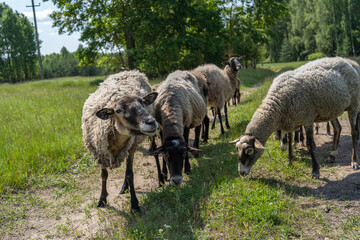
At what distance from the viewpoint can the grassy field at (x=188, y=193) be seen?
359 cm

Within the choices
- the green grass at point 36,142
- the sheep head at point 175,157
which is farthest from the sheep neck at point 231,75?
the sheep head at point 175,157

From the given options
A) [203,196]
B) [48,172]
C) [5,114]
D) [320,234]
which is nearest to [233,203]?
[203,196]

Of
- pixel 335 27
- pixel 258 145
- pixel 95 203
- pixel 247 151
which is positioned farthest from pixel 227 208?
pixel 335 27

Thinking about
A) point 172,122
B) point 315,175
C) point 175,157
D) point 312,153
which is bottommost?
point 315,175

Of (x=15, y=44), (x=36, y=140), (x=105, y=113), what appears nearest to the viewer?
(x=105, y=113)

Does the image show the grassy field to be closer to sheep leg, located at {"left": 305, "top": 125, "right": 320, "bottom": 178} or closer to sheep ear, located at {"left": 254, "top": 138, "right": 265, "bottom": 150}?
sheep leg, located at {"left": 305, "top": 125, "right": 320, "bottom": 178}

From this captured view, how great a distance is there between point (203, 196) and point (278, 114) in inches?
89.3

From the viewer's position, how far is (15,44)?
5194cm

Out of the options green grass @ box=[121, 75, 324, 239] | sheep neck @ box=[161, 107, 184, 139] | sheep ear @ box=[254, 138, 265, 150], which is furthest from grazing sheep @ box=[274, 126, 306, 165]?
sheep neck @ box=[161, 107, 184, 139]

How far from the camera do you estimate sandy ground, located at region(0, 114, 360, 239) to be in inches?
157

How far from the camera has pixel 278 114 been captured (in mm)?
5340

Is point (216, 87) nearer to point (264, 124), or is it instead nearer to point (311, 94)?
point (311, 94)

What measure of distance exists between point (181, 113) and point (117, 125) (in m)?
1.54

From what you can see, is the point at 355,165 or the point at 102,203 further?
the point at 355,165
